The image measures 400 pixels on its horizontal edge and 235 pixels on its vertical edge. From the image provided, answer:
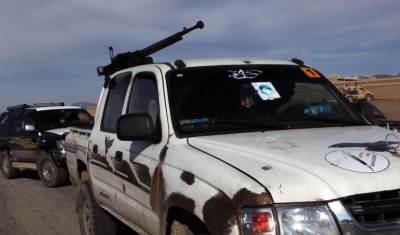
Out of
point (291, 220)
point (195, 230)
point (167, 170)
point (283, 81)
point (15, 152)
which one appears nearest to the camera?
point (291, 220)

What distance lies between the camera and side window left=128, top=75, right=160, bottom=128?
388 centimetres

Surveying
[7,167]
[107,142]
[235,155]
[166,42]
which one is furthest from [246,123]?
[7,167]

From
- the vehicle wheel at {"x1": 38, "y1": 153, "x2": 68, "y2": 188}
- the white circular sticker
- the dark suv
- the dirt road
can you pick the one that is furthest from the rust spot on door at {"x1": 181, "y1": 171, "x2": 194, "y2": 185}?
the vehicle wheel at {"x1": 38, "y1": 153, "x2": 68, "y2": 188}

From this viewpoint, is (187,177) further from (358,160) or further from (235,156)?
(358,160)

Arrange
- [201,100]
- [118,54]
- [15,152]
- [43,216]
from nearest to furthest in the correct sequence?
[201,100]
[43,216]
[118,54]
[15,152]

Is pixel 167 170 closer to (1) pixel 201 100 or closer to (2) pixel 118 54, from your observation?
(1) pixel 201 100

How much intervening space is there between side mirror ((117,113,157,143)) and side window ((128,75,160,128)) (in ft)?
1.05

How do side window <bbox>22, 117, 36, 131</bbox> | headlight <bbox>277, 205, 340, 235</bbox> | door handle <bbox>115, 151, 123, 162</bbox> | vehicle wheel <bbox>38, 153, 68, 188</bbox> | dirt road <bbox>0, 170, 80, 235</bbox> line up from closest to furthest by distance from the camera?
headlight <bbox>277, 205, 340, 235</bbox>, door handle <bbox>115, 151, 123, 162</bbox>, dirt road <bbox>0, 170, 80, 235</bbox>, vehicle wheel <bbox>38, 153, 68, 188</bbox>, side window <bbox>22, 117, 36, 131</bbox>

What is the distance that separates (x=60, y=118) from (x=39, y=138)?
990mm

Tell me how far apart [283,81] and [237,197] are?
192 cm

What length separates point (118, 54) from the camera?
9312 mm

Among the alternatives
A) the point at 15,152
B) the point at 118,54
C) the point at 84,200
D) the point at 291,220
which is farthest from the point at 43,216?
the point at 291,220

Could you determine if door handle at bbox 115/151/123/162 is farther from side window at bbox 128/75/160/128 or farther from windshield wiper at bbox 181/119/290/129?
windshield wiper at bbox 181/119/290/129

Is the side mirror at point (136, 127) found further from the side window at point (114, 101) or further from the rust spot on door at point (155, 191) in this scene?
the side window at point (114, 101)
